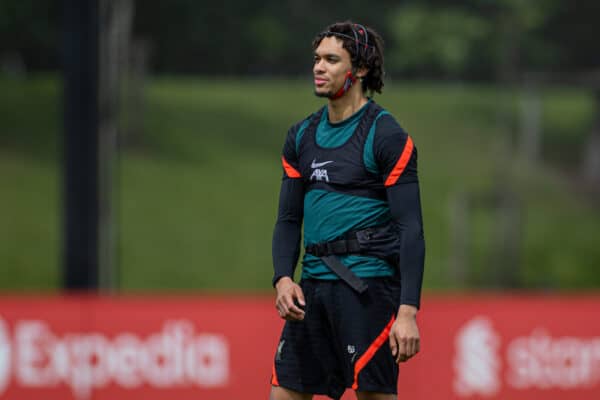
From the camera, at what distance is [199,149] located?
54.9 feet

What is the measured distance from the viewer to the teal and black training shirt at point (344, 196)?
17.1ft

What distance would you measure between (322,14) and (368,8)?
73 cm

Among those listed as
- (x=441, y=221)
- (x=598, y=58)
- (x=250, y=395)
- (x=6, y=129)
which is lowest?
(x=250, y=395)

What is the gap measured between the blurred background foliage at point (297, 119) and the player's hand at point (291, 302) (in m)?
10.3

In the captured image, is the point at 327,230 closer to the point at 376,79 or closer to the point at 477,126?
the point at 376,79

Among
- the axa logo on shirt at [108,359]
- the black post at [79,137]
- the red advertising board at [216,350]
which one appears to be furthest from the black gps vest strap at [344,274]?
the black post at [79,137]

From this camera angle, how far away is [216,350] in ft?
36.3

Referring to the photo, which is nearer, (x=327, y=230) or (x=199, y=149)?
(x=327, y=230)

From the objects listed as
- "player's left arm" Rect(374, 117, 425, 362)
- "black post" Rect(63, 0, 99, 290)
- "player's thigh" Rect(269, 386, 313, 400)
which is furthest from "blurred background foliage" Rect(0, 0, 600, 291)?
"player's left arm" Rect(374, 117, 425, 362)

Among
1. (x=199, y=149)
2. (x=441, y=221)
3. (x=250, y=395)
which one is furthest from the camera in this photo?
(x=199, y=149)

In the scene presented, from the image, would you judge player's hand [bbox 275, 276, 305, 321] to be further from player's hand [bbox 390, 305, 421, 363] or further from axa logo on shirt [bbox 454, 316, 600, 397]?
axa logo on shirt [bbox 454, 316, 600, 397]

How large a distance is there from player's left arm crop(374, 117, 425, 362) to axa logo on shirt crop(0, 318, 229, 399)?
240 inches

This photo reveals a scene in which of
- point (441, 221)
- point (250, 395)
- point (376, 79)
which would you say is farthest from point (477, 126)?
point (376, 79)

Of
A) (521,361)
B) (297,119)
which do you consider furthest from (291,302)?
(297,119)
